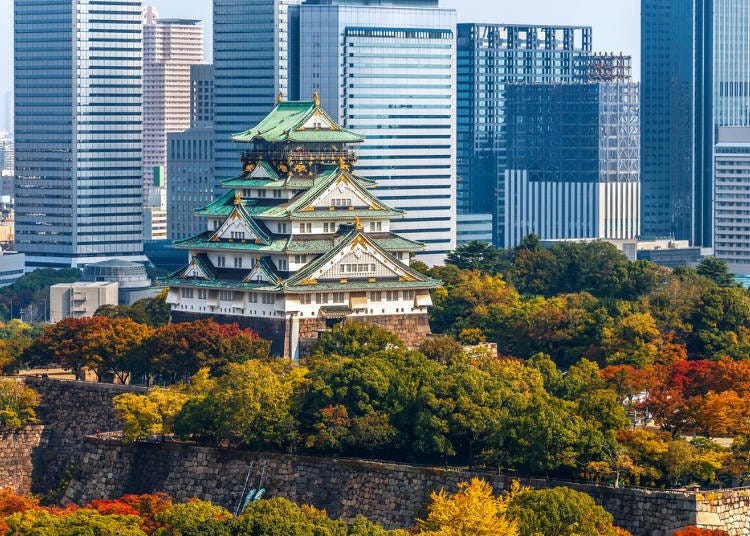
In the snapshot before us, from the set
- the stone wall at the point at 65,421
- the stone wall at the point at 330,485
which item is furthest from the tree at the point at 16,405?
the stone wall at the point at 330,485

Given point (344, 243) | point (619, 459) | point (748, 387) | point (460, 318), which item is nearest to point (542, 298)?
point (460, 318)

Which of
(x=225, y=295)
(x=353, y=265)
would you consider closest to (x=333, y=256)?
(x=353, y=265)

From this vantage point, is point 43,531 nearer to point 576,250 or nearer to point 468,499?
point 468,499

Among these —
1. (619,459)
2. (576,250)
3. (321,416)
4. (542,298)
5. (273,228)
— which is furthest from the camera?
(576,250)

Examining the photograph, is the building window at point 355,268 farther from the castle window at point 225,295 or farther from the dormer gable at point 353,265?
the castle window at point 225,295

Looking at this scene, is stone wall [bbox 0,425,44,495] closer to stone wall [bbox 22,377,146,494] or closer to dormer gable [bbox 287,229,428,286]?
stone wall [bbox 22,377,146,494]
